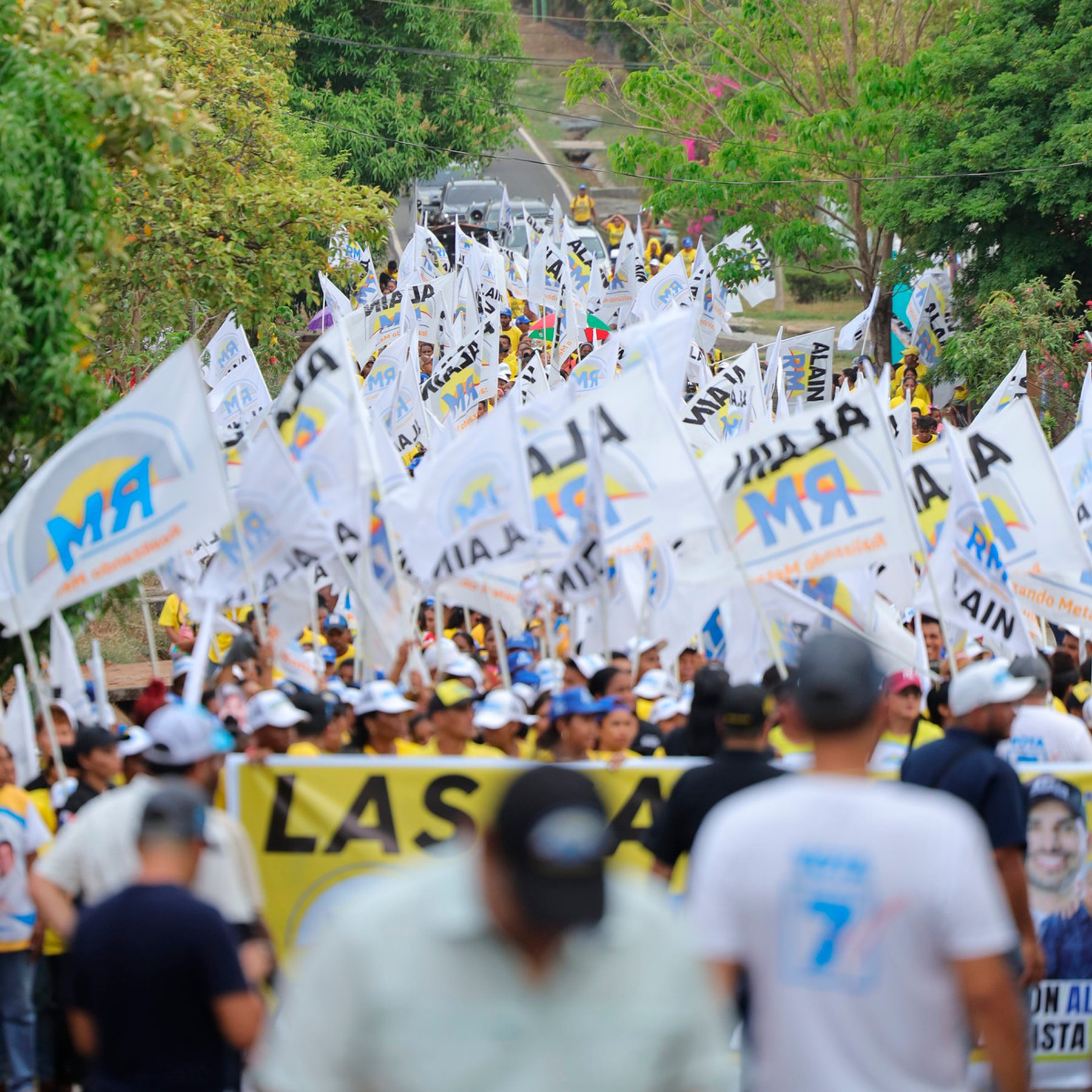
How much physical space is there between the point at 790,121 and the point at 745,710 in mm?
22303

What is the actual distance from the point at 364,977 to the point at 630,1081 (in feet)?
1.36

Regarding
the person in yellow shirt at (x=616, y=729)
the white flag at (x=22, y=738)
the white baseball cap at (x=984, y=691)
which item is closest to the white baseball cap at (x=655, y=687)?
the person in yellow shirt at (x=616, y=729)

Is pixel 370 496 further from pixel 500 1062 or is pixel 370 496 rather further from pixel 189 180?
pixel 189 180

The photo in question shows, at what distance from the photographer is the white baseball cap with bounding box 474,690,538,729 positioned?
24.5 feet

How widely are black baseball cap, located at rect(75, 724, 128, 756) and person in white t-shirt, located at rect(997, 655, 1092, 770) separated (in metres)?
3.33

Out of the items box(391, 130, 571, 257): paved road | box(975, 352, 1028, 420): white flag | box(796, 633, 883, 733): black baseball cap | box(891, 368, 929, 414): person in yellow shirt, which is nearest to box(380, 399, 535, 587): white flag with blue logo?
box(796, 633, 883, 733): black baseball cap

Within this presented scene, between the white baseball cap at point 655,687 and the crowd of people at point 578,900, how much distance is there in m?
1.64

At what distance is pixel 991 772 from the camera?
17.0ft

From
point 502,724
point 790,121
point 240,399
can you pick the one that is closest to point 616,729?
point 502,724

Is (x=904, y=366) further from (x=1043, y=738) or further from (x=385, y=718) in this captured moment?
(x=385, y=718)

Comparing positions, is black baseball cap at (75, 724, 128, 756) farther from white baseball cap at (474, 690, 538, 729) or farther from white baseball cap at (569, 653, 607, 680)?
white baseball cap at (569, 653, 607, 680)

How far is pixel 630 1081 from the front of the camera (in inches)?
103

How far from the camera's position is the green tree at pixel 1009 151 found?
21766 millimetres

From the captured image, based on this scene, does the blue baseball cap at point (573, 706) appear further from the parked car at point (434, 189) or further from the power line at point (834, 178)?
the parked car at point (434, 189)
